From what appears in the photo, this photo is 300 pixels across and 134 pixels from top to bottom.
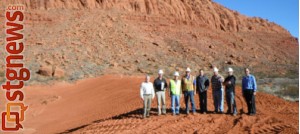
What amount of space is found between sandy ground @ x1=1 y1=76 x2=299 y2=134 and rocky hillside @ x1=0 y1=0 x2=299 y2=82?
229 inches

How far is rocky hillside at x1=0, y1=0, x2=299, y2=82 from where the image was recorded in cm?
3231

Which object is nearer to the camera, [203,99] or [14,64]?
[14,64]

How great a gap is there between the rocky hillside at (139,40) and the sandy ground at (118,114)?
580cm

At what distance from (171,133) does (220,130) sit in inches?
46.3

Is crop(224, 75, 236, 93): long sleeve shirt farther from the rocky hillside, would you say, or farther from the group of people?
the rocky hillside

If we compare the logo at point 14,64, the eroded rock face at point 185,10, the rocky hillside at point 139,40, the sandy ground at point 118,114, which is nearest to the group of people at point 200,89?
the sandy ground at point 118,114

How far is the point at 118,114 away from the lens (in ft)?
41.6

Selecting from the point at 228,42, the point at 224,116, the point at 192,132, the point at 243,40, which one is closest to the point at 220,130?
the point at 192,132

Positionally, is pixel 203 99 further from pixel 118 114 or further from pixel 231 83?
pixel 118 114

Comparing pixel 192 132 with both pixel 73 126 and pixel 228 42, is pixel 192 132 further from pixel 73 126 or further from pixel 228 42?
pixel 228 42

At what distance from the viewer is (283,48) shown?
60.1m

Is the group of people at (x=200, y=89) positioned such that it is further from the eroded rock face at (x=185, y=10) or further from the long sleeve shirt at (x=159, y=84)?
the eroded rock face at (x=185, y=10)

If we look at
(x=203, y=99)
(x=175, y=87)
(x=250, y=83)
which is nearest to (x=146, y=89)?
(x=175, y=87)

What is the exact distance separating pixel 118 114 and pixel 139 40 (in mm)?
29209
